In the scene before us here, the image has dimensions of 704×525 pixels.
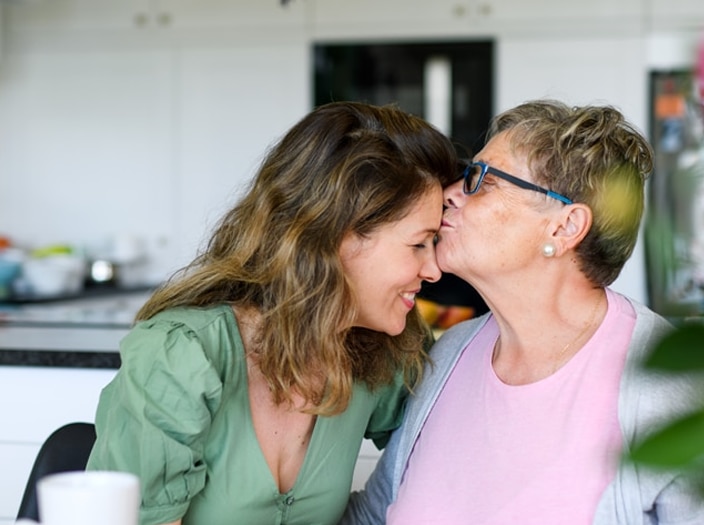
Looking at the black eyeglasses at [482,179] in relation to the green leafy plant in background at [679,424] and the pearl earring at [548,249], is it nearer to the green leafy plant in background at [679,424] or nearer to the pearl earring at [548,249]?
the pearl earring at [548,249]

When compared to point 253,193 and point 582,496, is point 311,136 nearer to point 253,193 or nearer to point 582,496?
point 253,193

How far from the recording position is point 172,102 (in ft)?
14.8

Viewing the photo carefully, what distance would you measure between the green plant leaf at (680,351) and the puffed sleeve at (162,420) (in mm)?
953

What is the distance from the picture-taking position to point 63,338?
2.14 metres

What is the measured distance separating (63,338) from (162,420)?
0.99m

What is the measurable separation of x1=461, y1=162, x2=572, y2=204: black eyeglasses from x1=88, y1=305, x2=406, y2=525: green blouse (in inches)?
14.5

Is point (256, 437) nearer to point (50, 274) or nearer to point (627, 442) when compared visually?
point (627, 442)

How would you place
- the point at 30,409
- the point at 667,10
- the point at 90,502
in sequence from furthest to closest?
the point at 667,10, the point at 30,409, the point at 90,502

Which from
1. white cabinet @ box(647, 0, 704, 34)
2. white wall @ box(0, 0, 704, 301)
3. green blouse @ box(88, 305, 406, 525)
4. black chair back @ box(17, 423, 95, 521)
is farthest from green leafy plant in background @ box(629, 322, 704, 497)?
white cabinet @ box(647, 0, 704, 34)

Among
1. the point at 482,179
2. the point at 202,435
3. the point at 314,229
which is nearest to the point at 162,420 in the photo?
the point at 202,435

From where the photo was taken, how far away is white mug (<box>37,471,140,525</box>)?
65cm

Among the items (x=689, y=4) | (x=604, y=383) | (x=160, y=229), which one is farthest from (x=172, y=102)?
(x=604, y=383)

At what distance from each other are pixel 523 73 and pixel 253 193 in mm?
2915

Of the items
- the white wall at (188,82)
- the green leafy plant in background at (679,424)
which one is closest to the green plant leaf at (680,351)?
the green leafy plant in background at (679,424)
